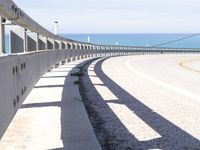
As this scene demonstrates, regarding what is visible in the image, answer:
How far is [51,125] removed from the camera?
330 inches

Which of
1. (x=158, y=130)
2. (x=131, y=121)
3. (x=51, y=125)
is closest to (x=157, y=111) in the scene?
(x=131, y=121)

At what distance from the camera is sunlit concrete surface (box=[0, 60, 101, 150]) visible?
695 cm

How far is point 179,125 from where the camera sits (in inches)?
338

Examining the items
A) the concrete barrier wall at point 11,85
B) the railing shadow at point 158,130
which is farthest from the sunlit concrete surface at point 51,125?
the railing shadow at point 158,130

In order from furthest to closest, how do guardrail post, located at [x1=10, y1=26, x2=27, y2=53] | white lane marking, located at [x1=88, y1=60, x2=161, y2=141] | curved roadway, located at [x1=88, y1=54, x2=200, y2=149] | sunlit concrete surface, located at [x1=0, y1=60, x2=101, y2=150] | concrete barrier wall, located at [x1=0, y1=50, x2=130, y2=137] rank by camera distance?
guardrail post, located at [x1=10, y1=26, x2=27, y2=53], white lane marking, located at [x1=88, y1=60, x2=161, y2=141], curved roadway, located at [x1=88, y1=54, x2=200, y2=149], sunlit concrete surface, located at [x1=0, y1=60, x2=101, y2=150], concrete barrier wall, located at [x1=0, y1=50, x2=130, y2=137]

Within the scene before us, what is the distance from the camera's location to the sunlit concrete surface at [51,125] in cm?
695

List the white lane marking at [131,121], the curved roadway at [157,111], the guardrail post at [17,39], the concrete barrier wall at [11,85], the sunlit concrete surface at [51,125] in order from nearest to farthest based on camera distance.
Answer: the concrete barrier wall at [11,85], the sunlit concrete surface at [51,125], the curved roadway at [157,111], the white lane marking at [131,121], the guardrail post at [17,39]

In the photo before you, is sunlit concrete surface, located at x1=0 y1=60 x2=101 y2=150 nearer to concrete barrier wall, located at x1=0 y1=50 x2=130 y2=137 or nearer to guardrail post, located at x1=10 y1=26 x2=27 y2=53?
concrete barrier wall, located at x1=0 y1=50 x2=130 y2=137

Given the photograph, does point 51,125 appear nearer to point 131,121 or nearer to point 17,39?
point 131,121

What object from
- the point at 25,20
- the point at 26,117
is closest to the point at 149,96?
the point at 25,20

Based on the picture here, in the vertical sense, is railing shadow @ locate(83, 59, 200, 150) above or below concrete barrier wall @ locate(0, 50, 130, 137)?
below

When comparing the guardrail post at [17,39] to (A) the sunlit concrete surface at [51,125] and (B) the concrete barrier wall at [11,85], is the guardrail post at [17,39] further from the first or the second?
(B) the concrete barrier wall at [11,85]

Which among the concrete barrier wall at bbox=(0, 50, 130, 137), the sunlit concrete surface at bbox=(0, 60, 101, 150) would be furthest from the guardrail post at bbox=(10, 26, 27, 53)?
the concrete barrier wall at bbox=(0, 50, 130, 137)

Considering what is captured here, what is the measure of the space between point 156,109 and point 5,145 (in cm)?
421
